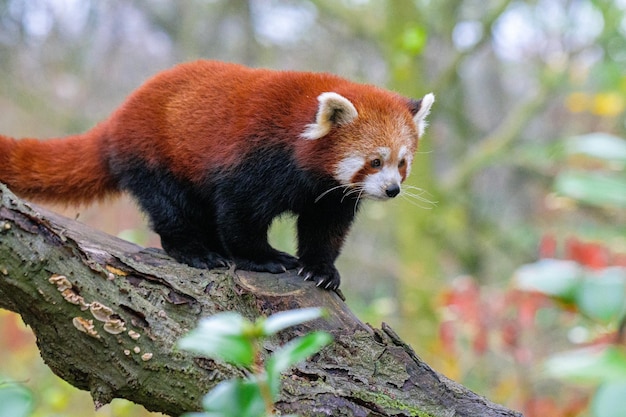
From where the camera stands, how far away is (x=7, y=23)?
218 inches

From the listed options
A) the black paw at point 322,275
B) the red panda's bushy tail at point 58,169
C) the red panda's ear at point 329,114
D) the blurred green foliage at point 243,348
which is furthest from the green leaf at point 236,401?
the red panda's bushy tail at point 58,169

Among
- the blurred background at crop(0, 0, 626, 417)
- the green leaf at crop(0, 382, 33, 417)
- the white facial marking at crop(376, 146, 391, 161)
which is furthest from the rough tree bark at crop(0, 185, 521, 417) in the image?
the blurred background at crop(0, 0, 626, 417)

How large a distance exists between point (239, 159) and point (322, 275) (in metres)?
0.65

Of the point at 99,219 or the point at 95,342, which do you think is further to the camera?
the point at 99,219

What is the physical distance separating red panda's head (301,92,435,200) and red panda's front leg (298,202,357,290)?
26cm

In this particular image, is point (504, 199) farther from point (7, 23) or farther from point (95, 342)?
point (95, 342)

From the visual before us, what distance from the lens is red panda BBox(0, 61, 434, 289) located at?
3.18 meters

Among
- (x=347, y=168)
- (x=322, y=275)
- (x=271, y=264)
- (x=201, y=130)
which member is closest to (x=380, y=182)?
(x=347, y=168)

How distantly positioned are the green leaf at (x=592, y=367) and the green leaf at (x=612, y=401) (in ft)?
0.06

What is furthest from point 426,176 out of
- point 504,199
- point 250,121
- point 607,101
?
point 250,121

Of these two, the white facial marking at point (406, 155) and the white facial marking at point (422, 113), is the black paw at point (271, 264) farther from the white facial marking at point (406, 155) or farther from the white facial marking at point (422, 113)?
the white facial marking at point (422, 113)

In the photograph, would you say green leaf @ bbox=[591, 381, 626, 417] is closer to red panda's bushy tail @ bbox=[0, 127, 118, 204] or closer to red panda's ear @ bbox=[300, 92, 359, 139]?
red panda's ear @ bbox=[300, 92, 359, 139]

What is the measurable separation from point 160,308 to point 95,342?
27cm

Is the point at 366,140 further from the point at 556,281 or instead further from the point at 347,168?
the point at 556,281
